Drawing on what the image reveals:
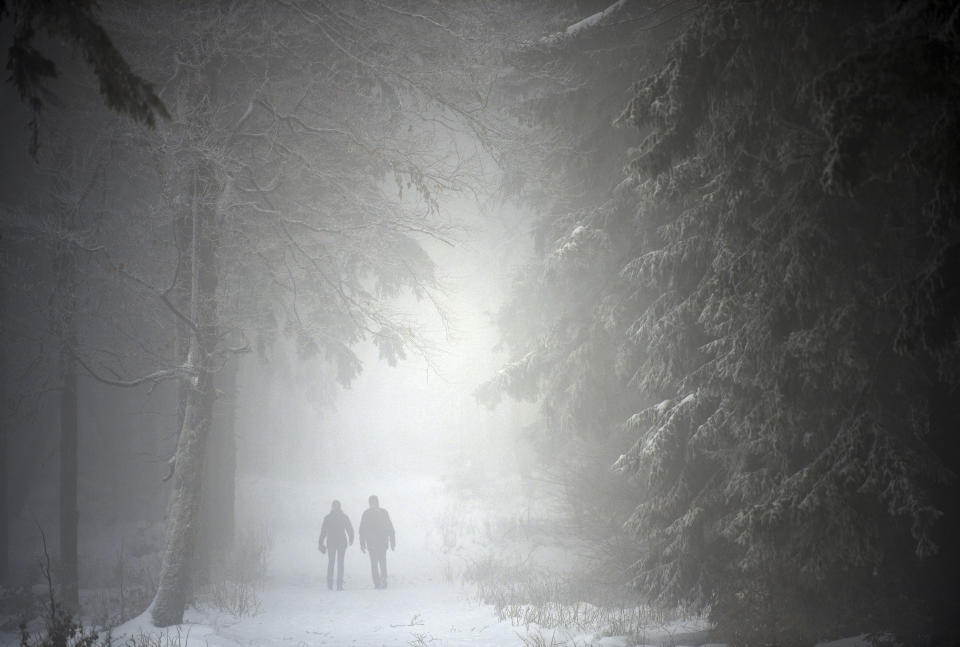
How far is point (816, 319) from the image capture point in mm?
5336

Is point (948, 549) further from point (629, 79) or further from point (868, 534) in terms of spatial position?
point (629, 79)

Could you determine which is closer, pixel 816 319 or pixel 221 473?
pixel 816 319

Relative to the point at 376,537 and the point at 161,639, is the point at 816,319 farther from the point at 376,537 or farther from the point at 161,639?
the point at 376,537

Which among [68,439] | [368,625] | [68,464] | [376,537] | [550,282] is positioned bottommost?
[368,625]

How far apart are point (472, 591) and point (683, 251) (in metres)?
8.05

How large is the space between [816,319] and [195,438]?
337 inches

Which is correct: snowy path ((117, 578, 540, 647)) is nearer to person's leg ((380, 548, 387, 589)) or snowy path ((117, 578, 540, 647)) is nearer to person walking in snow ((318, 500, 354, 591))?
person's leg ((380, 548, 387, 589))

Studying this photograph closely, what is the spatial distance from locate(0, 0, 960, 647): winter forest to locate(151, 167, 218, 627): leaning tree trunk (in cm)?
5

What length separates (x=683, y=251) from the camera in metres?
7.07

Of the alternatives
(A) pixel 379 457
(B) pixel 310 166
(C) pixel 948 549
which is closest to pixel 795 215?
(C) pixel 948 549

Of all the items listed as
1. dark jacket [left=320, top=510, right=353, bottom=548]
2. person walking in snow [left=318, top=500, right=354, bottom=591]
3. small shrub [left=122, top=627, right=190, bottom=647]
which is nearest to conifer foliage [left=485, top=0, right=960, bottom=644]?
small shrub [left=122, top=627, right=190, bottom=647]

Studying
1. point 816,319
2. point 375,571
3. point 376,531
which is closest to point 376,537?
point 376,531

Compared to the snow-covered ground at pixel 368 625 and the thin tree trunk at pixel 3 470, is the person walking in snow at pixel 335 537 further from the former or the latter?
the thin tree trunk at pixel 3 470

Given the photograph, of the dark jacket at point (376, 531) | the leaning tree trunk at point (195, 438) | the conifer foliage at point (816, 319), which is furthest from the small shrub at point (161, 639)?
the conifer foliage at point (816, 319)
